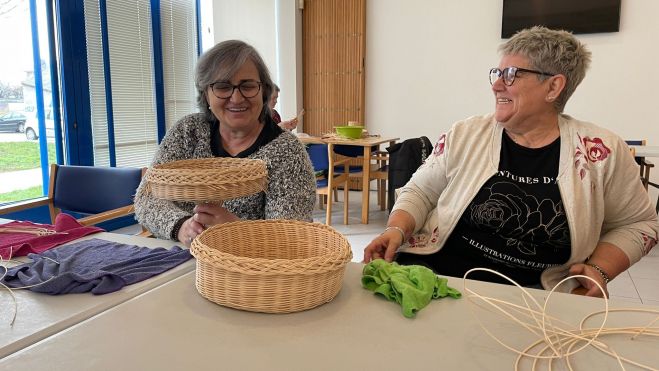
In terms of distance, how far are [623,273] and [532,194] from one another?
1.97 m

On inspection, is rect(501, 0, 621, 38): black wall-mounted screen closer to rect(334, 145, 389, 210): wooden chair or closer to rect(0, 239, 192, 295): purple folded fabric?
rect(334, 145, 389, 210): wooden chair

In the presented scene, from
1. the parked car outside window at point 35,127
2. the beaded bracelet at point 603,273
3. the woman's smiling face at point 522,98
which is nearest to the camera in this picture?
the beaded bracelet at point 603,273

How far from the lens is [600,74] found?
4.87 metres

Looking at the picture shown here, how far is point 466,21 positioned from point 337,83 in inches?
62.6

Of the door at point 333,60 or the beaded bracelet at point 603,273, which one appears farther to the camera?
the door at point 333,60

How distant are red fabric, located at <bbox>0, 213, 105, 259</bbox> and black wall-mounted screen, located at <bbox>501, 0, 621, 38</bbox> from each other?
479cm

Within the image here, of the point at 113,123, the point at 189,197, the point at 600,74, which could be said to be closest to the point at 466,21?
the point at 600,74

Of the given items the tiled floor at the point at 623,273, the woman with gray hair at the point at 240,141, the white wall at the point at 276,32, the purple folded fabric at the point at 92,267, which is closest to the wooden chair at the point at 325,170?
the tiled floor at the point at 623,273

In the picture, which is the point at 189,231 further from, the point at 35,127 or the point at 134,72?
the point at 134,72

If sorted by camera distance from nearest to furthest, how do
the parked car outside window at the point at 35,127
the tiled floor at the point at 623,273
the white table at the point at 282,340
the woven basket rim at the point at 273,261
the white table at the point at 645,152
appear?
the white table at the point at 282,340, the woven basket rim at the point at 273,261, the tiled floor at the point at 623,273, the white table at the point at 645,152, the parked car outside window at the point at 35,127

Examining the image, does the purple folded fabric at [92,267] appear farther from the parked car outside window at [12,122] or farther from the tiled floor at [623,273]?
the parked car outside window at [12,122]

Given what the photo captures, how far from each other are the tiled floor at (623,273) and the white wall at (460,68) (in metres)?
1.24

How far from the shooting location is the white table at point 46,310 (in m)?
0.77

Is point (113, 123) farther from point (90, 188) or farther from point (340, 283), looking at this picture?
point (340, 283)
